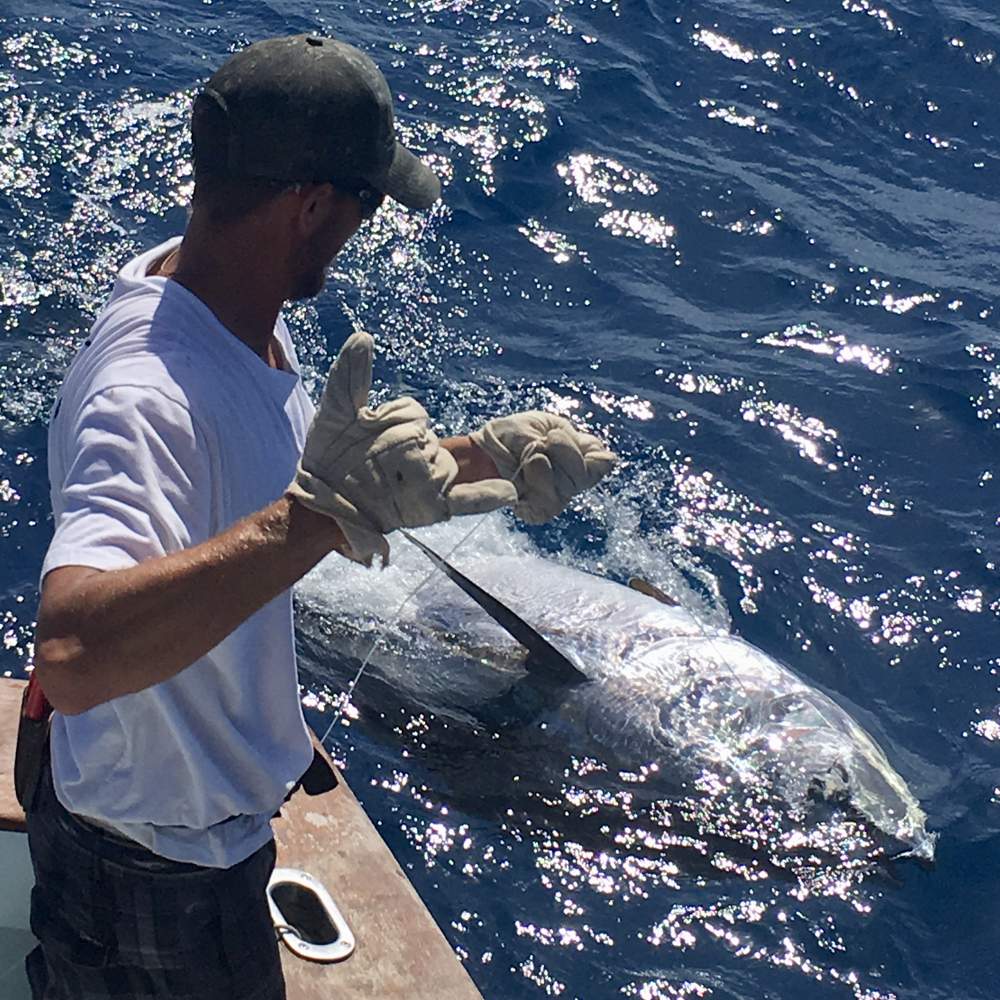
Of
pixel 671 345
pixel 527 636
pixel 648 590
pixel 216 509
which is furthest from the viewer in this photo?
pixel 671 345

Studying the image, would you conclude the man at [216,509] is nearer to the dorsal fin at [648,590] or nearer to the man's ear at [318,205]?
the man's ear at [318,205]

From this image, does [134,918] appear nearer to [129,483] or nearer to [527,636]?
[129,483]

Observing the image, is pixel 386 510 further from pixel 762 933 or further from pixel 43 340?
pixel 43 340

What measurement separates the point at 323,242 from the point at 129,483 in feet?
2.22

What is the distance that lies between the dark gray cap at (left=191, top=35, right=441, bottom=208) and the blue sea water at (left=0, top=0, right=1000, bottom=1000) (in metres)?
2.79

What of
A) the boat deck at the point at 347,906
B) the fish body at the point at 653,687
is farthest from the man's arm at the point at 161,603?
A: the fish body at the point at 653,687

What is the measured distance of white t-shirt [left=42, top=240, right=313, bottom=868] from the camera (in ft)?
6.84

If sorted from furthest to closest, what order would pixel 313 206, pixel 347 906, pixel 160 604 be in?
pixel 347 906
pixel 313 206
pixel 160 604

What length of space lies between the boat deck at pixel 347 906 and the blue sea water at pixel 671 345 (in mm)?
719

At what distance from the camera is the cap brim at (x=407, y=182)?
8.45ft

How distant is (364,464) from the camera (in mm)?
2176

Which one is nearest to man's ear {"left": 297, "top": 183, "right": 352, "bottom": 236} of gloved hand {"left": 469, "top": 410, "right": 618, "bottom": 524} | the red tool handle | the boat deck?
gloved hand {"left": 469, "top": 410, "right": 618, "bottom": 524}

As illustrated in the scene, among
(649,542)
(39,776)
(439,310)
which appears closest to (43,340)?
(439,310)

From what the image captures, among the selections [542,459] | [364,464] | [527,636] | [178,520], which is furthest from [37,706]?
[527,636]
